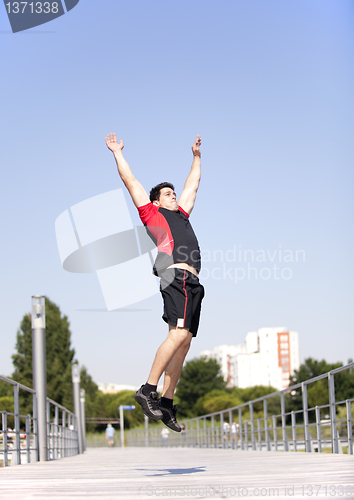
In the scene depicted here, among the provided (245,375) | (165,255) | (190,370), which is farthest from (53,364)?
(245,375)

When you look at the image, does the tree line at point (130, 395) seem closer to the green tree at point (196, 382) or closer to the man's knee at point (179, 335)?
the green tree at point (196, 382)

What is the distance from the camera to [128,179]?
386cm

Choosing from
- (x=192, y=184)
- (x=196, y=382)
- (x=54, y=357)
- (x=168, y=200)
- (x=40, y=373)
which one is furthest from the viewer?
(x=196, y=382)

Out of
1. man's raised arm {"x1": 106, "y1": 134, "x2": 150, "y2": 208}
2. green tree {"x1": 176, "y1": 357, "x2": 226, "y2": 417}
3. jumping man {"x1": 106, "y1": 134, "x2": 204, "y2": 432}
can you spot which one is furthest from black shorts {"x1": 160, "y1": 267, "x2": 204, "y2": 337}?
green tree {"x1": 176, "y1": 357, "x2": 226, "y2": 417}

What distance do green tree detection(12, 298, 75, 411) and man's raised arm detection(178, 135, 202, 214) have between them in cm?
5189

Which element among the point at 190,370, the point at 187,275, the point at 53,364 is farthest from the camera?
the point at 190,370

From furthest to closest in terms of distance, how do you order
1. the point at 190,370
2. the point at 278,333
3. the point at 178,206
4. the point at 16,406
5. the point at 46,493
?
the point at 278,333, the point at 190,370, the point at 16,406, the point at 178,206, the point at 46,493

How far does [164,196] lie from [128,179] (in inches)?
10.4

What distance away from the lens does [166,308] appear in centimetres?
348

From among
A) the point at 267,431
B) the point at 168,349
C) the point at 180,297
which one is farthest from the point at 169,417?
the point at 267,431

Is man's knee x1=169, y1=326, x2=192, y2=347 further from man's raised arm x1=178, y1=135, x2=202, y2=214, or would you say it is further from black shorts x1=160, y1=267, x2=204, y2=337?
man's raised arm x1=178, y1=135, x2=202, y2=214

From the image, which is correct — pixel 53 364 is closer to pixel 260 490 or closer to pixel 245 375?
pixel 260 490

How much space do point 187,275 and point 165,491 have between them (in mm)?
1433

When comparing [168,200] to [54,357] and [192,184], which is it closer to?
[192,184]
